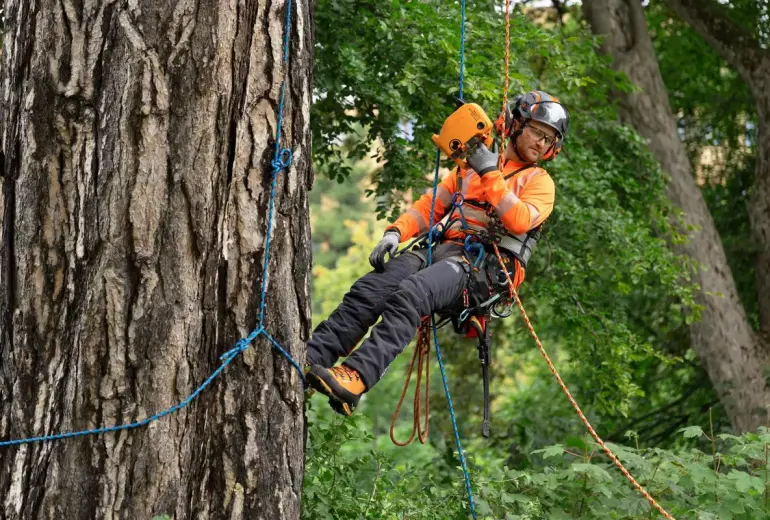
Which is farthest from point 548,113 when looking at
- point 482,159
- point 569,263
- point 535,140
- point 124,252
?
point 569,263

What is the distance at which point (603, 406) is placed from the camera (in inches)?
318

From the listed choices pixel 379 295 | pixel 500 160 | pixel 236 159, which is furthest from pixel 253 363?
pixel 500 160

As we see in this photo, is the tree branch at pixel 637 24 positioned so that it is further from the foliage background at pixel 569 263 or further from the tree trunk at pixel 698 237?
the foliage background at pixel 569 263

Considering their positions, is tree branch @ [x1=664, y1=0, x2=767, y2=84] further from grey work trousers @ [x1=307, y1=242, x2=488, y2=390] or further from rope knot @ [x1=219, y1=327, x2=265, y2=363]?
rope knot @ [x1=219, y1=327, x2=265, y2=363]

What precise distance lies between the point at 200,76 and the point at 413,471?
2716 millimetres

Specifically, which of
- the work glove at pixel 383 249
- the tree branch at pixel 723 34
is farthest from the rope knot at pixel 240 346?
the tree branch at pixel 723 34

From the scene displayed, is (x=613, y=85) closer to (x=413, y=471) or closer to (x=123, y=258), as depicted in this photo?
(x=413, y=471)


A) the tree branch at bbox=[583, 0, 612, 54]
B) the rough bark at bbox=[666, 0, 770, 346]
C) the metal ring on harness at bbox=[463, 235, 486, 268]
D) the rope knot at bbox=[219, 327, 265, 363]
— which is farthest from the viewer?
the tree branch at bbox=[583, 0, 612, 54]

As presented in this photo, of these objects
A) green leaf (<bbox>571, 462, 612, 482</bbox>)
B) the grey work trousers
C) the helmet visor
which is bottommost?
green leaf (<bbox>571, 462, 612, 482</bbox>)

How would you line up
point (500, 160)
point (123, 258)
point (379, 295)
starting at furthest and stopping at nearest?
point (500, 160)
point (379, 295)
point (123, 258)

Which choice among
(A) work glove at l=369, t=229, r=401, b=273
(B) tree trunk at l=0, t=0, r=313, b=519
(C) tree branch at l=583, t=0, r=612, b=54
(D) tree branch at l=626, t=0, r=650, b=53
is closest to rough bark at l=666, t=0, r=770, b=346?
(D) tree branch at l=626, t=0, r=650, b=53

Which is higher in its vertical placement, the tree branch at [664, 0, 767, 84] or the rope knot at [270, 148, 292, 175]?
the tree branch at [664, 0, 767, 84]

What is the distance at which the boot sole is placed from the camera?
3326 millimetres

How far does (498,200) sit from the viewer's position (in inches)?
165
